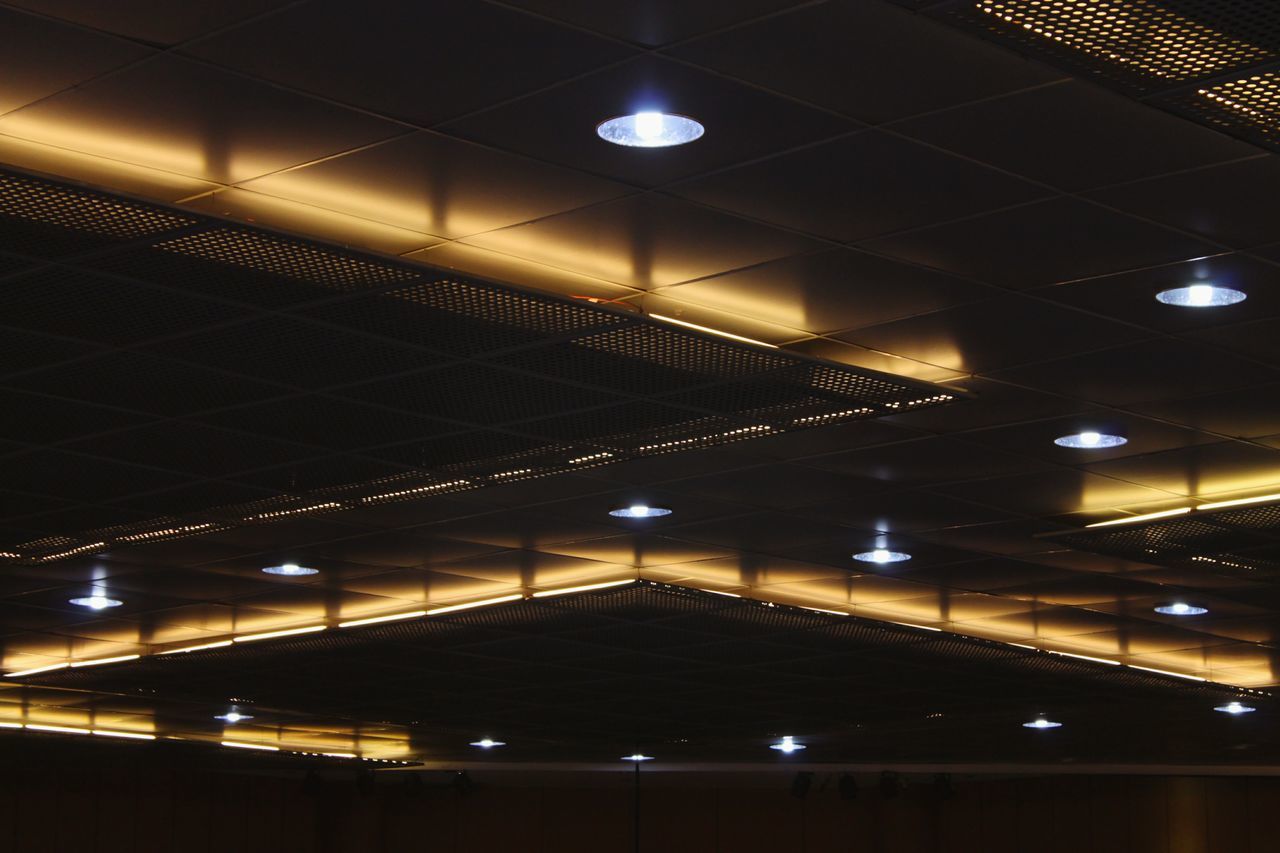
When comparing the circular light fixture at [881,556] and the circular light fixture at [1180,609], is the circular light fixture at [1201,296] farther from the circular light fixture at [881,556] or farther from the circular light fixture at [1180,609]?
the circular light fixture at [1180,609]

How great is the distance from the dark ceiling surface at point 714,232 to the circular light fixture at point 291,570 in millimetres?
1115

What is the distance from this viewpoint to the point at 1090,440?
1144 cm

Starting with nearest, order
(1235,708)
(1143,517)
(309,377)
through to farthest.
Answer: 1. (309,377)
2. (1143,517)
3. (1235,708)

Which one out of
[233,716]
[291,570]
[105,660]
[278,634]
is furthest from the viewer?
[233,716]

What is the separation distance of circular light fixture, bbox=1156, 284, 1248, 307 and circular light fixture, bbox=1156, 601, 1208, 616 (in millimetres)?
7927

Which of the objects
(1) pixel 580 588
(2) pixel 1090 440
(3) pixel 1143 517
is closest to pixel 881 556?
(1) pixel 580 588

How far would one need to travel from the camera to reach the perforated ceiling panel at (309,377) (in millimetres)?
7684

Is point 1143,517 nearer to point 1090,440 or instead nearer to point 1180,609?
point 1090,440

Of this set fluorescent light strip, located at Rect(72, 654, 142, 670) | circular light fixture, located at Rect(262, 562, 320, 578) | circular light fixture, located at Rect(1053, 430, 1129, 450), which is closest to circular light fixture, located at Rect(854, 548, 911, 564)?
circular light fixture, located at Rect(1053, 430, 1129, 450)

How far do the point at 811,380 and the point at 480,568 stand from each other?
276 inches

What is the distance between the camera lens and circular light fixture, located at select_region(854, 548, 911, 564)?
1478cm

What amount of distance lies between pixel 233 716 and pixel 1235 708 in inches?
509

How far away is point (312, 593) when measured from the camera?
1669cm

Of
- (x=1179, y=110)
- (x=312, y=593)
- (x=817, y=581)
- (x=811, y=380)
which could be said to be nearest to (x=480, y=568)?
(x=312, y=593)
